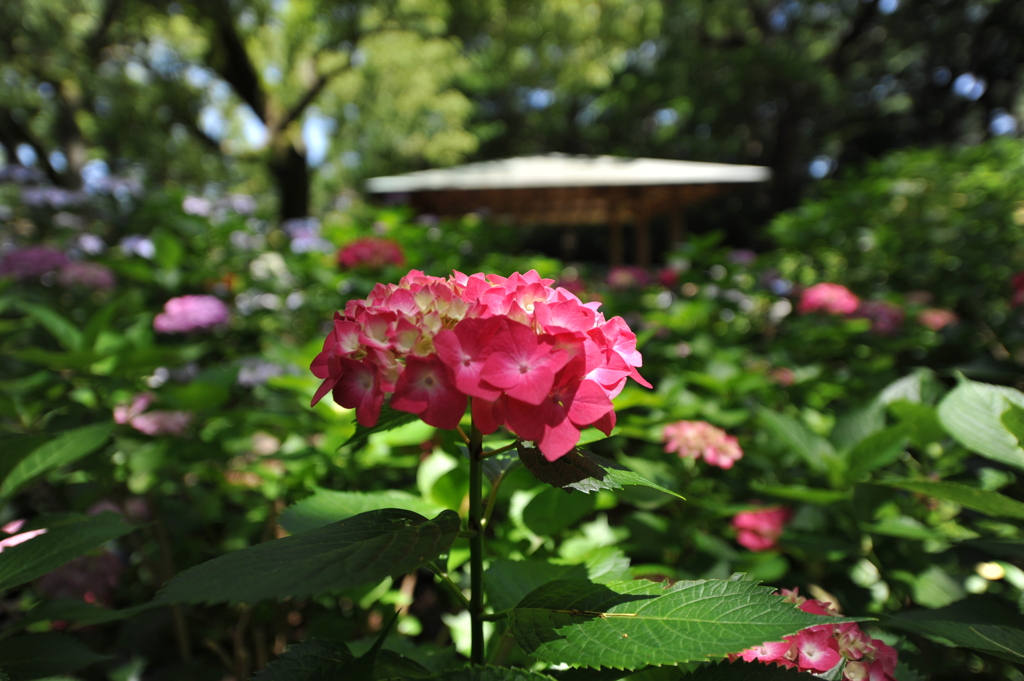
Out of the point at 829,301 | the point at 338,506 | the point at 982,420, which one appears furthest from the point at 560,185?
the point at 338,506

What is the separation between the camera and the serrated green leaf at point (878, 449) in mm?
1127

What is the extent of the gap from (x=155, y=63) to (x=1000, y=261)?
1682 centimetres

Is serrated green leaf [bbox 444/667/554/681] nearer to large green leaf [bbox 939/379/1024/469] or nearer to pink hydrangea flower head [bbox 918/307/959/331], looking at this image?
large green leaf [bbox 939/379/1024/469]

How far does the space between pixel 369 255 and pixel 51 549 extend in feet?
6.73

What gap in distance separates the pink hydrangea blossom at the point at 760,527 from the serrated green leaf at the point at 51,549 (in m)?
1.58

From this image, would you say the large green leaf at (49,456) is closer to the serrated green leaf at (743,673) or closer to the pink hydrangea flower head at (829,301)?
the serrated green leaf at (743,673)

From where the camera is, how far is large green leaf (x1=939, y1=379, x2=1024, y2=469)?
93cm

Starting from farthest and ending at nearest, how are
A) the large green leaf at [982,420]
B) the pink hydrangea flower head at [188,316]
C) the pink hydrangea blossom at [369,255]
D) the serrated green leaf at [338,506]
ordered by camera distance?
the pink hydrangea blossom at [369,255], the pink hydrangea flower head at [188,316], the large green leaf at [982,420], the serrated green leaf at [338,506]

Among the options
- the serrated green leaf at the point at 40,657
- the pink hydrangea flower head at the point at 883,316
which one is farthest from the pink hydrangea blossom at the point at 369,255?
the pink hydrangea flower head at the point at 883,316

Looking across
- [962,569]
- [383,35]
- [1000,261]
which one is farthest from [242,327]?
[383,35]

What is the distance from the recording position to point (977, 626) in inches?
27.4

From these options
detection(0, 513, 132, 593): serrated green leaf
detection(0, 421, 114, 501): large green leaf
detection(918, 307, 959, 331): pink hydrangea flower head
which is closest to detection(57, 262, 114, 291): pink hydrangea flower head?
detection(0, 421, 114, 501): large green leaf

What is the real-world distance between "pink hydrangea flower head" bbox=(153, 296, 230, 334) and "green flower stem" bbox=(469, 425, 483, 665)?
2004 millimetres

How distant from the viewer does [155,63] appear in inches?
517
